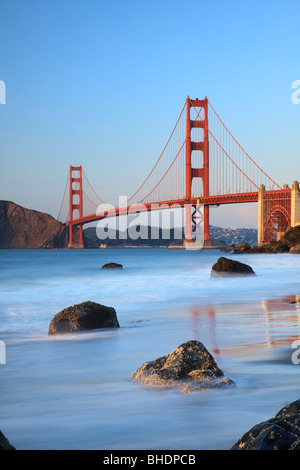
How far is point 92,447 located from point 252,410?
910 mm

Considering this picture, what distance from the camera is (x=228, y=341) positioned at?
17.4 ft

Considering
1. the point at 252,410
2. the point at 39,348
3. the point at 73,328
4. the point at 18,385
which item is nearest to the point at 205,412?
the point at 252,410

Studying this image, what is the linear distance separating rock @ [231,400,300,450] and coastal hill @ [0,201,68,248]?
10589 centimetres

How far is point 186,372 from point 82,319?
2.82 meters

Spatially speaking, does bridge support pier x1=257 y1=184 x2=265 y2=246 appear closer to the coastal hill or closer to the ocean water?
the ocean water

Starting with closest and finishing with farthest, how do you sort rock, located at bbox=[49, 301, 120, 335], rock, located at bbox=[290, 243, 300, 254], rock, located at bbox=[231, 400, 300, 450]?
1. rock, located at bbox=[231, 400, 300, 450]
2. rock, located at bbox=[49, 301, 120, 335]
3. rock, located at bbox=[290, 243, 300, 254]

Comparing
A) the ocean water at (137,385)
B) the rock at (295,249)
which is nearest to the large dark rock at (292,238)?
the rock at (295,249)

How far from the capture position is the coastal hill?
363 ft

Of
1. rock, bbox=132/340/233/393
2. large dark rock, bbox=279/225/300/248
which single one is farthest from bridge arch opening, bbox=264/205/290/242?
rock, bbox=132/340/233/393

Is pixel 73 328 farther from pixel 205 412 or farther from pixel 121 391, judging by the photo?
pixel 205 412

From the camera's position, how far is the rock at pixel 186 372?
11.5 feet

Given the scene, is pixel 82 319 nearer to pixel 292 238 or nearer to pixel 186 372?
pixel 186 372

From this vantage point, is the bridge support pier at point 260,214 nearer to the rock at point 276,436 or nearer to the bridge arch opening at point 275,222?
the bridge arch opening at point 275,222

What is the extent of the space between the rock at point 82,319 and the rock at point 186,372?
2506mm
